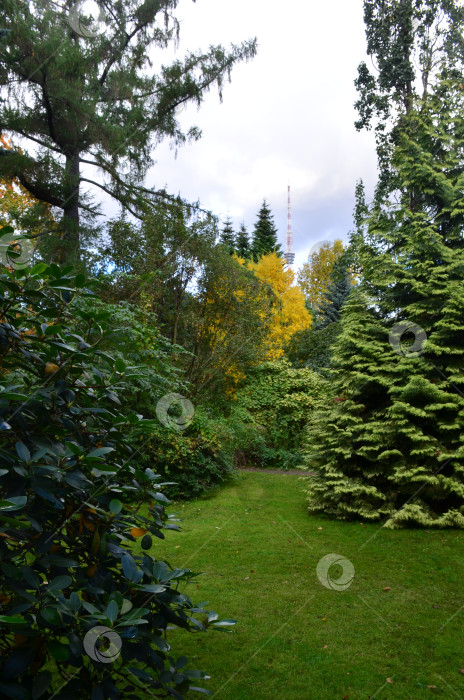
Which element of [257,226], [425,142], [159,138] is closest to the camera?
[425,142]

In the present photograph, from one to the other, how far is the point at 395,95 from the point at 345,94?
1865 mm

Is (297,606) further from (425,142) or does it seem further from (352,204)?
(352,204)

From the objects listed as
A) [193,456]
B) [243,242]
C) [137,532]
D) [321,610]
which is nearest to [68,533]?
[137,532]

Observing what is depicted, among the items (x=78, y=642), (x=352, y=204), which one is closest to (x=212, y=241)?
(x=352, y=204)

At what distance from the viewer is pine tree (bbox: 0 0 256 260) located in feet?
31.8

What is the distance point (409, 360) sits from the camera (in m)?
6.50

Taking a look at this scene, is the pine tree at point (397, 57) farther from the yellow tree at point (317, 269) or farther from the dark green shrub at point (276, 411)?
the yellow tree at point (317, 269)

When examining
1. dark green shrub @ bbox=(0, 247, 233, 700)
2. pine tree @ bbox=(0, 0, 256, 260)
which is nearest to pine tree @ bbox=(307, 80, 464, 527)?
dark green shrub @ bbox=(0, 247, 233, 700)

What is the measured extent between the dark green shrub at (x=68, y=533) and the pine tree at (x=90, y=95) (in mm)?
8544

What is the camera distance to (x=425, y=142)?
735 cm

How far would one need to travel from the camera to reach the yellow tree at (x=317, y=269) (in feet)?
107

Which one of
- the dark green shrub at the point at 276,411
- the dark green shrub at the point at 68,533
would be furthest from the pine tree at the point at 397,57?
the dark green shrub at the point at 68,533

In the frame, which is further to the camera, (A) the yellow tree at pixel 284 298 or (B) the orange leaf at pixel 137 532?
(A) the yellow tree at pixel 284 298

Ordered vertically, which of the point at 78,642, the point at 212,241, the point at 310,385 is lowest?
the point at 78,642
